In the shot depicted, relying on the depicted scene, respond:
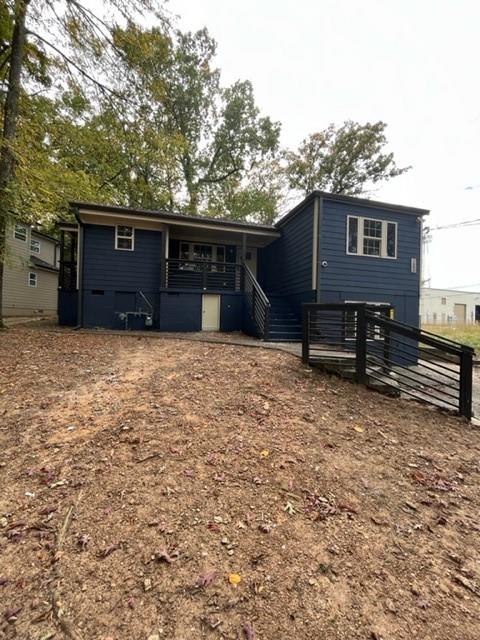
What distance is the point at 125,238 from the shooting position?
36.2 feet

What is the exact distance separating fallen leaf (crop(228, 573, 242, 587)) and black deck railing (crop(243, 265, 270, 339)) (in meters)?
7.26

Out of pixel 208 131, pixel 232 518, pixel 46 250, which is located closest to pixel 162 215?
pixel 232 518

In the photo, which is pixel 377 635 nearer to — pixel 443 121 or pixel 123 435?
pixel 123 435

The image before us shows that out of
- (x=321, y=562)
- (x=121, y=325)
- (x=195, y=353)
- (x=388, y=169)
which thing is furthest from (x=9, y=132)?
(x=388, y=169)

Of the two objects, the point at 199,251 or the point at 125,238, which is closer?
the point at 125,238

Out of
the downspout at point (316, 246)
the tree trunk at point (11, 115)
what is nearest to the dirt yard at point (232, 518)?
the downspout at point (316, 246)

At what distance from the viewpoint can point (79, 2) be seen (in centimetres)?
881

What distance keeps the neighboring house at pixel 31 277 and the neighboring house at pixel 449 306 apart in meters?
42.9

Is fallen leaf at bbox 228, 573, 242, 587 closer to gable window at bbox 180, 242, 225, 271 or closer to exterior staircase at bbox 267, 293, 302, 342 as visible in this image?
exterior staircase at bbox 267, 293, 302, 342

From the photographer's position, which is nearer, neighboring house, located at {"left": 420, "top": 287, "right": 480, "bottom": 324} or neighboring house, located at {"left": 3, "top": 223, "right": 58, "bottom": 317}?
neighboring house, located at {"left": 3, "top": 223, "right": 58, "bottom": 317}

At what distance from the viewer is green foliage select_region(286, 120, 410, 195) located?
19891 millimetres

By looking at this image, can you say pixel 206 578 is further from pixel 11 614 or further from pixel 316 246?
pixel 316 246

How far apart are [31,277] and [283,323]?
18.2 m

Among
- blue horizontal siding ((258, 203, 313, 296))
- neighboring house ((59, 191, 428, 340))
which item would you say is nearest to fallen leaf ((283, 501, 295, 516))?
neighboring house ((59, 191, 428, 340))
